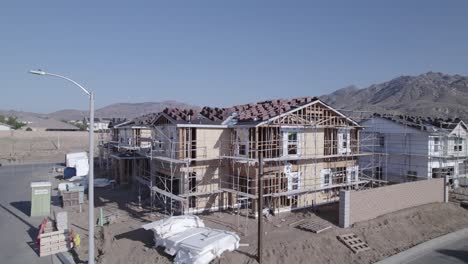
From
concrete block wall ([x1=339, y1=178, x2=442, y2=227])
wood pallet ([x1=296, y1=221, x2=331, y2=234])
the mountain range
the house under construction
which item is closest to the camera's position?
wood pallet ([x1=296, y1=221, x2=331, y2=234])

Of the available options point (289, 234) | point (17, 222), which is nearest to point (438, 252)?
point (289, 234)

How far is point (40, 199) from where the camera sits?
22484 millimetres

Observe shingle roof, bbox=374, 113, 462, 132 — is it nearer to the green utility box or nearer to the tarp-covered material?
the tarp-covered material

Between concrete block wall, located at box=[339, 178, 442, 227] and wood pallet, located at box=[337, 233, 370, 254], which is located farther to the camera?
concrete block wall, located at box=[339, 178, 442, 227]

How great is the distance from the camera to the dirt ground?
15578 mm

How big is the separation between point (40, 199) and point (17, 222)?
1925mm

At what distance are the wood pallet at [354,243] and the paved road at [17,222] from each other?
545 inches

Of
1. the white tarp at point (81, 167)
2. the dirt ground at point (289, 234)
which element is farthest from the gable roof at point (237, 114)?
the white tarp at point (81, 167)

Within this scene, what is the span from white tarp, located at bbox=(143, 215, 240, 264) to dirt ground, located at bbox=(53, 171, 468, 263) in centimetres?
41

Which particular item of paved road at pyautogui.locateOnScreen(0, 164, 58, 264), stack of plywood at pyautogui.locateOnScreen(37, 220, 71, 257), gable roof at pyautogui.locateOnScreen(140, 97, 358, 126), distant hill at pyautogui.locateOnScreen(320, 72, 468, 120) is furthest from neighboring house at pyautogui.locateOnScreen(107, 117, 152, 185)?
distant hill at pyautogui.locateOnScreen(320, 72, 468, 120)

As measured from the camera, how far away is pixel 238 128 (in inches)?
878

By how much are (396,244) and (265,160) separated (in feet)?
27.3

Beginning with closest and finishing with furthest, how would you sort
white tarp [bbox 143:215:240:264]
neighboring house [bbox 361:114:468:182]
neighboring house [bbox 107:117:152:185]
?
1. white tarp [bbox 143:215:240:264]
2. neighboring house [bbox 107:117:152:185]
3. neighboring house [bbox 361:114:468:182]

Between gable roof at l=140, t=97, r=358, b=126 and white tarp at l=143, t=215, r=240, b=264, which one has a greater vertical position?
gable roof at l=140, t=97, r=358, b=126
